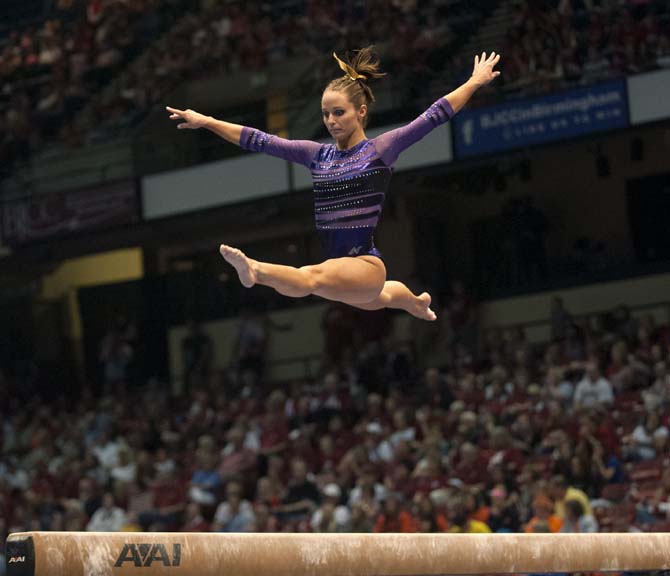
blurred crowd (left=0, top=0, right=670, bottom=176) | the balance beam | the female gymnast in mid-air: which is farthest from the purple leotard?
blurred crowd (left=0, top=0, right=670, bottom=176)

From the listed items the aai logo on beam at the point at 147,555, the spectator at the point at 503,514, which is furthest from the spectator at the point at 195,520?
the aai logo on beam at the point at 147,555

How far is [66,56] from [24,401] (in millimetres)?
5129

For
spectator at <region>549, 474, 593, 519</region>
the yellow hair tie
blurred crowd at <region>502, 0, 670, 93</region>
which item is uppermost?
blurred crowd at <region>502, 0, 670, 93</region>

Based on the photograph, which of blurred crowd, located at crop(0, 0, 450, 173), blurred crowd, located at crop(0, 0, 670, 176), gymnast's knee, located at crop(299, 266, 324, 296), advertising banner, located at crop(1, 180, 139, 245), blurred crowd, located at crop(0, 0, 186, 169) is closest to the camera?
gymnast's knee, located at crop(299, 266, 324, 296)

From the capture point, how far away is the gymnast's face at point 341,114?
5902 mm

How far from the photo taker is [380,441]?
12945mm

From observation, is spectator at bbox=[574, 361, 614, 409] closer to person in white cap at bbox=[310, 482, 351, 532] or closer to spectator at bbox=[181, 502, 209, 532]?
person in white cap at bbox=[310, 482, 351, 532]

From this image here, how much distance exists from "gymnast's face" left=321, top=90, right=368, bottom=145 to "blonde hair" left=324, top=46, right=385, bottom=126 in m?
0.02

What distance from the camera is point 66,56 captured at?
19016 mm

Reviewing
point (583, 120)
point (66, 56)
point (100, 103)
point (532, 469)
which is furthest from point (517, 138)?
point (66, 56)

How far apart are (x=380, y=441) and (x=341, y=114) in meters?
7.41

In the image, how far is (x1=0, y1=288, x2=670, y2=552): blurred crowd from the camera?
10.8m

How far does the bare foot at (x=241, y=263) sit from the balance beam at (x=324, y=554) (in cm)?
107

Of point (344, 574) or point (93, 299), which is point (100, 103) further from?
point (344, 574)
